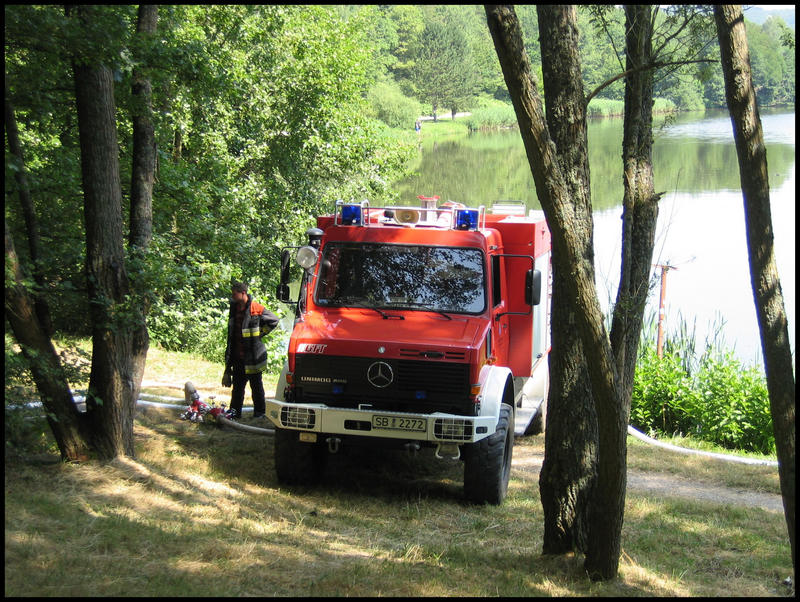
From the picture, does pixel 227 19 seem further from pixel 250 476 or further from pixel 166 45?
pixel 250 476

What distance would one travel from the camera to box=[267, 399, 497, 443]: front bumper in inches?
292

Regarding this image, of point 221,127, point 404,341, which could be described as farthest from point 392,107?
point 404,341

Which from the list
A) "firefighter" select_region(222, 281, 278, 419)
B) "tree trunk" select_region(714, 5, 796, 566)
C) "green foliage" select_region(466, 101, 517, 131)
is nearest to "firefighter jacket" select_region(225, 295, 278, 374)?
"firefighter" select_region(222, 281, 278, 419)

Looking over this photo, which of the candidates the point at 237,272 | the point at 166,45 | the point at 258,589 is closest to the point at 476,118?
the point at 237,272

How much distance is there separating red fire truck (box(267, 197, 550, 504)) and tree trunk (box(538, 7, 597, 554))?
1.49 m

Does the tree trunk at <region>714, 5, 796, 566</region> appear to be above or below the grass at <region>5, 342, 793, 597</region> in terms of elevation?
above

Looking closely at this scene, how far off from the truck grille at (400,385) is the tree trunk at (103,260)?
1.73 m

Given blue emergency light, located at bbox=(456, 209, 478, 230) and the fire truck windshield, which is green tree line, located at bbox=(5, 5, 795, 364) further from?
blue emergency light, located at bbox=(456, 209, 478, 230)

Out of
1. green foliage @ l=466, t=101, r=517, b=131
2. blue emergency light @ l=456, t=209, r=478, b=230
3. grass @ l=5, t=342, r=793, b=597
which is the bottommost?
grass @ l=5, t=342, r=793, b=597

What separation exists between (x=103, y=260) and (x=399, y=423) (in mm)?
2938

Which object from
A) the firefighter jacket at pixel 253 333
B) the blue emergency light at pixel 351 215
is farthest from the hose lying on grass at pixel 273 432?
the blue emergency light at pixel 351 215

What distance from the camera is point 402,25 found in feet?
133

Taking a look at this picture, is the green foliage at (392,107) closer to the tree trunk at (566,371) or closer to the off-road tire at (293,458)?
the off-road tire at (293,458)

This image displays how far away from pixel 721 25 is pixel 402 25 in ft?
122
